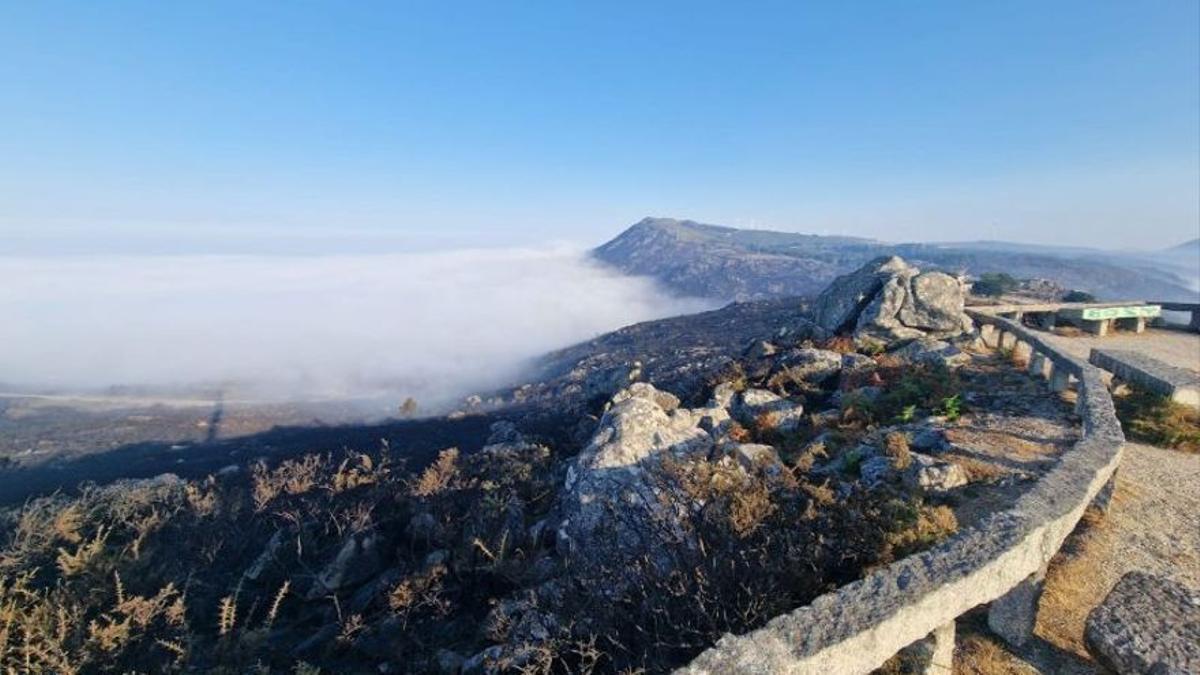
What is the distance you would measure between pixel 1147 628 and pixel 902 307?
15.1 m

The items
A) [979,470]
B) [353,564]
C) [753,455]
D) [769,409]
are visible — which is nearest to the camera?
[979,470]

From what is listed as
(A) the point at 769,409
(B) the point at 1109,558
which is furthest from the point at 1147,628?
(A) the point at 769,409

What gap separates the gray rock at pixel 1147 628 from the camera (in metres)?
4.70

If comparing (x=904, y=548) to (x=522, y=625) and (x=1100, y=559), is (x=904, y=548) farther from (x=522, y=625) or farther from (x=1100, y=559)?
(x=522, y=625)

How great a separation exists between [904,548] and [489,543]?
299 inches

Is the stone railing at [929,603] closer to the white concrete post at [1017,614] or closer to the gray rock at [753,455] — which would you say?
the white concrete post at [1017,614]

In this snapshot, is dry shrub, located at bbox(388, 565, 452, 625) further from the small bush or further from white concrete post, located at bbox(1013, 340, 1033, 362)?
white concrete post, located at bbox(1013, 340, 1033, 362)

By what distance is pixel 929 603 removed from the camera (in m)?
4.79

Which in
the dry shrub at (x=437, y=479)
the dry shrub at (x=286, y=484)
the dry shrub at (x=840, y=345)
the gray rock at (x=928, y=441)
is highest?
the dry shrub at (x=840, y=345)

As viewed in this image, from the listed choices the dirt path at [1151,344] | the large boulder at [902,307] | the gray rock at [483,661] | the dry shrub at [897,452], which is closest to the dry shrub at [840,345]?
the large boulder at [902,307]

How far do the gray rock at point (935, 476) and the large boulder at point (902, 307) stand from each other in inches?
417

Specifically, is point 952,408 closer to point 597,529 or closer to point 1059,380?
point 1059,380

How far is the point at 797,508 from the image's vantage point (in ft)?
23.7

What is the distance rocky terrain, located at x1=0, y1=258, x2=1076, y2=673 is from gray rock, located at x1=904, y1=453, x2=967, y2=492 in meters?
0.03
